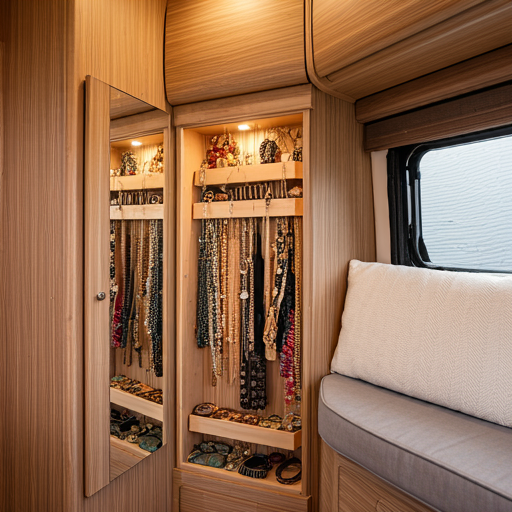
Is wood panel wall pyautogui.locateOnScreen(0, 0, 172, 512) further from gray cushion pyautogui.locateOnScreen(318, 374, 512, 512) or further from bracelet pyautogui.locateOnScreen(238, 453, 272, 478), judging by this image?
gray cushion pyautogui.locateOnScreen(318, 374, 512, 512)

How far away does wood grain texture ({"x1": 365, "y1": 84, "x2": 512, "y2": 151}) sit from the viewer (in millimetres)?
1535

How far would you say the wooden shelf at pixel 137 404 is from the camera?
166 centimetres

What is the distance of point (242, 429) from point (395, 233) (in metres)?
1.22

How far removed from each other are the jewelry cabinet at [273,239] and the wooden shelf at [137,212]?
0.15 meters

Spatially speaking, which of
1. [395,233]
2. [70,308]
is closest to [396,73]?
[395,233]

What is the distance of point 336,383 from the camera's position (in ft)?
5.48

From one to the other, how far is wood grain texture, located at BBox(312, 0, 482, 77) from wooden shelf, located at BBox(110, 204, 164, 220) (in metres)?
0.93

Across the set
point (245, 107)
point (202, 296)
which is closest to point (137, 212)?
point (202, 296)

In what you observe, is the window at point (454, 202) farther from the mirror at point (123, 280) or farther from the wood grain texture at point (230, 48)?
the mirror at point (123, 280)

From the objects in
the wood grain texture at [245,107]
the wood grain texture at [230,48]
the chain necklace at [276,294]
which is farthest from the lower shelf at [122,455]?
the wood grain texture at [230,48]

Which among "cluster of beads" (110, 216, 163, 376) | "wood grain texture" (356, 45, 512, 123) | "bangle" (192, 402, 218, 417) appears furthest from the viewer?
"bangle" (192, 402, 218, 417)

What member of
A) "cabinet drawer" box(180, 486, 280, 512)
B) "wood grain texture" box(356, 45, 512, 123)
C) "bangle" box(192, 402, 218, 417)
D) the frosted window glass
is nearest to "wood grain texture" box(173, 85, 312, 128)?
"wood grain texture" box(356, 45, 512, 123)

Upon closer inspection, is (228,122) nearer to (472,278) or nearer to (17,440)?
(472,278)

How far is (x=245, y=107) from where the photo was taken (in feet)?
5.98
